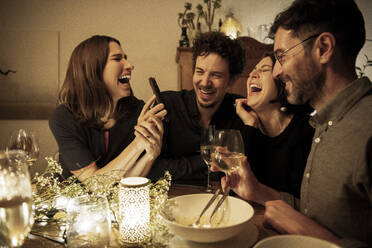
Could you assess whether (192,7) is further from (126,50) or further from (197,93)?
(197,93)

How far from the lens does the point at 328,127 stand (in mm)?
971

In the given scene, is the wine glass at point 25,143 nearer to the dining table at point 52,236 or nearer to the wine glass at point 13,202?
the dining table at point 52,236

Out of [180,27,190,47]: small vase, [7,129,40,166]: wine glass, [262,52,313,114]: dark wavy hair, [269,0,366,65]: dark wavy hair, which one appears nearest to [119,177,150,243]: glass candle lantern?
[7,129,40,166]: wine glass

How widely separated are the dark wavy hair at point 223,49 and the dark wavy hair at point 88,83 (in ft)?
2.30

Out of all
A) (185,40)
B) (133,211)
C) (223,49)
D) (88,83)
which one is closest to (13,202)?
(133,211)

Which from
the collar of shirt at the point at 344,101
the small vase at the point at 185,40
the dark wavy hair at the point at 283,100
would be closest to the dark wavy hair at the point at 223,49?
the dark wavy hair at the point at 283,100

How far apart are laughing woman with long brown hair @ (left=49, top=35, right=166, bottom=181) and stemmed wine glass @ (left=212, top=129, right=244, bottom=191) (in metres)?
0.61

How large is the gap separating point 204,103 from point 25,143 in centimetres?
116

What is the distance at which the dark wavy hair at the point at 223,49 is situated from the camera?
1.97 meters

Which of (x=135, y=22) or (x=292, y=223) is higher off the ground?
(x=135, y=22)

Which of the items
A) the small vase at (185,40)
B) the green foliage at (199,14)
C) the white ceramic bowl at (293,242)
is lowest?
the white ceramic bowl at (293,242)

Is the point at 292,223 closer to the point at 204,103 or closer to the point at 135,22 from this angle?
the point at 204,103

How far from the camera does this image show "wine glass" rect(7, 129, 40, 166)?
115 centimetres

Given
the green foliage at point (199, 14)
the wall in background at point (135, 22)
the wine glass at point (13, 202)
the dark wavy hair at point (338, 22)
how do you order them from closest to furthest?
the wine glass at point (13, 202)
the dark wavy hair at point (338, 22)
the green foliage at point (199, 14)
the wall in background at point (135, 22)
